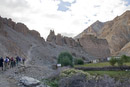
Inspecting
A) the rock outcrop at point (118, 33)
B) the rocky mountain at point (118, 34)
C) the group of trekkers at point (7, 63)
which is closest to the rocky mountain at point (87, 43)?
the rocky mountain at point (118, 34)

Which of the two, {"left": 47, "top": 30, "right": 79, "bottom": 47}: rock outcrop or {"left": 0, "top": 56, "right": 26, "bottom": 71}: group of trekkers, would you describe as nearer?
{"left": 0, "top": 56, "right": 26, "bottom": 71}: group of trekkers

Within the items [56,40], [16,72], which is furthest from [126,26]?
[16,72]

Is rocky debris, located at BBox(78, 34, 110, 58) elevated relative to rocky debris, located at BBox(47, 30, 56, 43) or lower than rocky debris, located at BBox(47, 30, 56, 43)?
lower

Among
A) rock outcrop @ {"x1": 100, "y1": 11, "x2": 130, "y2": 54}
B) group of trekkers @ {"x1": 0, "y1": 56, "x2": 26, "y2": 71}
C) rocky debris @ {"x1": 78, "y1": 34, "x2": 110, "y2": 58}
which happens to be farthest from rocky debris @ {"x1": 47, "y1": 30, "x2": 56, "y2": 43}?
group of trekkers @ {"x1": 0, "y1": 56, "x2": 26, "y2": 71}

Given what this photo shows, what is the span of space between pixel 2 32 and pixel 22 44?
9.03 m

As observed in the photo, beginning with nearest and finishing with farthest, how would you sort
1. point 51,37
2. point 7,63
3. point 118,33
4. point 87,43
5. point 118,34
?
point 7,63, point 51,37, point 87,43, point 118,34, point 118,33

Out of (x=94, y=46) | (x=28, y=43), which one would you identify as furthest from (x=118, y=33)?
(x=28, y=43)

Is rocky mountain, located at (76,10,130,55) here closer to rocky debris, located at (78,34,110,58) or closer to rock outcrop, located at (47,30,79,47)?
rocky debris, located at (78,34,110,58)

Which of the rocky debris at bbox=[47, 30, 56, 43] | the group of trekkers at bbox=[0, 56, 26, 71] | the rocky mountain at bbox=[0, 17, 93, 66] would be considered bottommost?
the group of trekkers at bbox=[0, 56, 26, 71]

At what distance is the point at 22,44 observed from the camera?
209 feet

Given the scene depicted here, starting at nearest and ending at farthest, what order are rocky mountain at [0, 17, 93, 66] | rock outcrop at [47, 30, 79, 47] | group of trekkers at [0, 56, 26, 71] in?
1. group of trekkers at [0, 56, 26, 71]
2. rocky mountain at [0, 17, 93, 66]
3. rock outcrop at [47, 30, 79, 47]

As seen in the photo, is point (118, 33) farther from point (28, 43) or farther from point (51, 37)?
point (28, 43)

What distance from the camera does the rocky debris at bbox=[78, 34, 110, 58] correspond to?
4436 inches

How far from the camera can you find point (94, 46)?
117 metres
